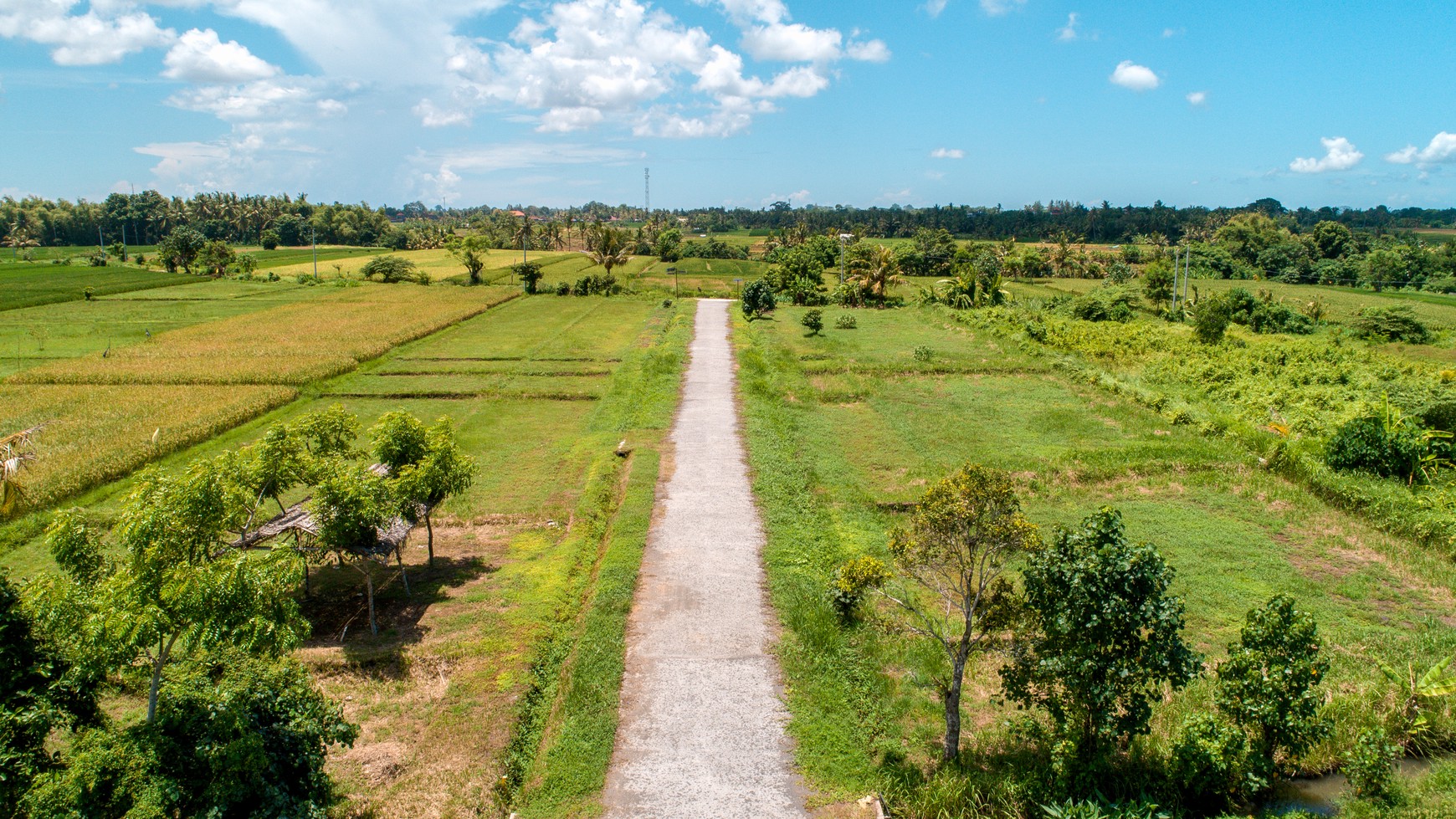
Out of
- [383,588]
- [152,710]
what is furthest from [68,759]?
[383,588]

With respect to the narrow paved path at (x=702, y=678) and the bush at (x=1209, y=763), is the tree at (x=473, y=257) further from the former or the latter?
the bush at (x=1209, y=763)

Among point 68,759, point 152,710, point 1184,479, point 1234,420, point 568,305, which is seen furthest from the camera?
point 568,305

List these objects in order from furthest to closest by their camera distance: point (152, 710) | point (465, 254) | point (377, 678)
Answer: point (465, 254) → point (377, 678) → point (152, 710)

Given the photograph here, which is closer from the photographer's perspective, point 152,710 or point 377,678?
point 152,710

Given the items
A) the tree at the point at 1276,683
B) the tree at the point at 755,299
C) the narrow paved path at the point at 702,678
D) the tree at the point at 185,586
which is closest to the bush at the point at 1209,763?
the tree at the point at 1276,683

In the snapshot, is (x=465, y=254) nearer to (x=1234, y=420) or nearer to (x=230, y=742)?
(x=1234, y=420)

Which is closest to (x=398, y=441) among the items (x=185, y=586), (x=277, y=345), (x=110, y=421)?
(x=185, y=586)
